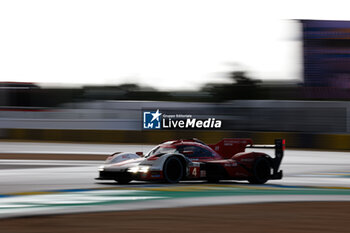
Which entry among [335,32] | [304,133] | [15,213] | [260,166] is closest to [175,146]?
[260,166]

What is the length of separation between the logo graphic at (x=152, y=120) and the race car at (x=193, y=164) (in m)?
20.9

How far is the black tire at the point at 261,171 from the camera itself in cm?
1325

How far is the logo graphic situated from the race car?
20.9 m

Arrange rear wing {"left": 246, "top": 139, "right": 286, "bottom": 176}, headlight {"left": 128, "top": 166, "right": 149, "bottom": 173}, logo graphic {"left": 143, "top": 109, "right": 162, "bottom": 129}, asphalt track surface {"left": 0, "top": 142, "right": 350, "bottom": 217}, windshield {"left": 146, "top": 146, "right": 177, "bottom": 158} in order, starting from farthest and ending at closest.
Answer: logo graphic {"left": 143, "top": 109, "right": 162, "bottom": 129} → rear wing {"left": 246, "top": 139, "right": 286, "bottom": 176} → windshield {"left": 146, "top": 146, "right": 177, "bottom": 158} → headlight {"left": 128, "top": 166, "right": 149, "bottom": 173} → asphalt track surface {"left": 0, "top": 142, "right": 350, "bottom": 217}

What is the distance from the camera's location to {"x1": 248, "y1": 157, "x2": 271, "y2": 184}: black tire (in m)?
13.2

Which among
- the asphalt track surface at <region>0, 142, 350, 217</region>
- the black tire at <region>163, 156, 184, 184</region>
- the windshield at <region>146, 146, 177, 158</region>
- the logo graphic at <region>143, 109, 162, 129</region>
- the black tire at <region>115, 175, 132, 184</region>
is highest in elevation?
the logo graphic at <region>143, 109, 162, 129</region>

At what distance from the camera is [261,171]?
1338 cm

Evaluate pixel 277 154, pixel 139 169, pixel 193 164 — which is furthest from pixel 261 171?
pixel 139 169

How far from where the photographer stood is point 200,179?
42.8 ft

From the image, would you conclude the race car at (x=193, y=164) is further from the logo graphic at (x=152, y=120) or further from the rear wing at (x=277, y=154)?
the logo graphic at (x=152, y=120)

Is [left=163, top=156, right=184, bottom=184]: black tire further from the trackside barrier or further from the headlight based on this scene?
the trackside barrier

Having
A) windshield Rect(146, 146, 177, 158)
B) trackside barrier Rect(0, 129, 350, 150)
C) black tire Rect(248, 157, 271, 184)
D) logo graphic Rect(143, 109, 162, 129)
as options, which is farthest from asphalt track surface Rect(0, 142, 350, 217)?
logo graphic Rect(143, 109, 162, 129)

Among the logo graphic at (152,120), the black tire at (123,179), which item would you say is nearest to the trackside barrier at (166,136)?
the logo graphic at (152,120)

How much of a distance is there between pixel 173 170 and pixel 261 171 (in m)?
1.97
